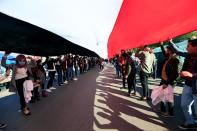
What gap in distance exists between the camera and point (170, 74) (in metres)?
7.47

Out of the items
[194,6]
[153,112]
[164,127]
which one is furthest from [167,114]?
[194,6]

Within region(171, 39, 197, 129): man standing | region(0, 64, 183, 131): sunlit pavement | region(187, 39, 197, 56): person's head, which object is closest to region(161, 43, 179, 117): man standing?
region(0, 64, 183, 131): sunlit pavement

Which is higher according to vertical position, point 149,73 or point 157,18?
point 157,18

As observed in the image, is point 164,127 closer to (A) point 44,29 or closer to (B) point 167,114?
(B) point 167,114

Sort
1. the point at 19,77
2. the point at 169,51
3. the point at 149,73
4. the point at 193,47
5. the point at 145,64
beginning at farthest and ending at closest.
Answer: the point at 149,73 → the point at 145,64 → the point at 19,77 → the point at 169,51 → the point at 193,47

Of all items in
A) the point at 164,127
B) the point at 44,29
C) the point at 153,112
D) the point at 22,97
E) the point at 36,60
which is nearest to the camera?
the point at 44,29

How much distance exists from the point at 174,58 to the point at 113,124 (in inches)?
82.3

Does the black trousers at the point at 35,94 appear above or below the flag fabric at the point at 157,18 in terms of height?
below

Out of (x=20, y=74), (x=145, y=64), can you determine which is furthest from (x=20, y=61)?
(x=145, y=64)

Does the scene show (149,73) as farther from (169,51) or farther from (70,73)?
(70,73)

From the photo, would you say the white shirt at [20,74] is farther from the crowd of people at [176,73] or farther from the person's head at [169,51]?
the person's head at [169,51]

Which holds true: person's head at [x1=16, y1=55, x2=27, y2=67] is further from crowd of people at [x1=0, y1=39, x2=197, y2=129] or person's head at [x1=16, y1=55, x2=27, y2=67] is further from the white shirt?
the white shirt

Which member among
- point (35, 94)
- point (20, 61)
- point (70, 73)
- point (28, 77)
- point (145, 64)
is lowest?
point (35, 94)

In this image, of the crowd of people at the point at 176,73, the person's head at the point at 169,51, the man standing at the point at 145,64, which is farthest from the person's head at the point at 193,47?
the man standing at the point at 145,64
